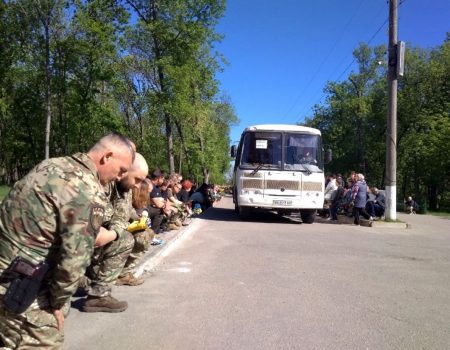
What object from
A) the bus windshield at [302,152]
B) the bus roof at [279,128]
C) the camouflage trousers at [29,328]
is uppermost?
the bus roof at [279,128]

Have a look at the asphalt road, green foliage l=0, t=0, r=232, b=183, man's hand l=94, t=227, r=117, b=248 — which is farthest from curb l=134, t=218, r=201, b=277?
green foliage l=0, t=0, r=232, b=183

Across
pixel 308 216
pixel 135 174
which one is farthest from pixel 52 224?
pixel 308 216

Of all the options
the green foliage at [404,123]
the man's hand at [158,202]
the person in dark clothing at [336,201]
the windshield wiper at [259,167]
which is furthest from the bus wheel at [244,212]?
the green foliage at [404,123]

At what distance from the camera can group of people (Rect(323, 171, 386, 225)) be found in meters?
16.0

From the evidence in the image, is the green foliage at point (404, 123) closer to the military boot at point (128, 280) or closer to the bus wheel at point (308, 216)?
the bus wheel at point (308, 216)

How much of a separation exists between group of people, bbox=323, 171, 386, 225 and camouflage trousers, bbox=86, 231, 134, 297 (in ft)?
40.1

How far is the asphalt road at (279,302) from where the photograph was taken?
429 centimetres

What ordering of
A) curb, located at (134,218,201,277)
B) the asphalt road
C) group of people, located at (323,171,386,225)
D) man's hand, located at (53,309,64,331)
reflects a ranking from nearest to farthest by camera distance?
man's hand, located at (53,309,64,331) < the asphalt road < curb, located at (134,218,201,277) < group of people, located at (323,171,386,225)

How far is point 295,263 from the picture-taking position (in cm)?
797

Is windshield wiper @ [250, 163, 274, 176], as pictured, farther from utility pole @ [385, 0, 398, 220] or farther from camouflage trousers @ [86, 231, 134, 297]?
camouflage trousers @ [86, 231, 134, 297]

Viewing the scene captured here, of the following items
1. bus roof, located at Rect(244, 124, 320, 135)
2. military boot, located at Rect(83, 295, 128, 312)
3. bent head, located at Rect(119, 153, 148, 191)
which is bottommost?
military boot, located at Rect(83, 295, 128, 312)

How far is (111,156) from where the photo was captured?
299 centimetres

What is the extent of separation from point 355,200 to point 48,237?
14467mm

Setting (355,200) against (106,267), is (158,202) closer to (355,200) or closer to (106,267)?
(106,267)
